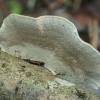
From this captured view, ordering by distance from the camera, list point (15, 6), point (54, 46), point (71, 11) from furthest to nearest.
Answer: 1. point (71, 11)
2. point (15, 6)
3. point (54, 46)

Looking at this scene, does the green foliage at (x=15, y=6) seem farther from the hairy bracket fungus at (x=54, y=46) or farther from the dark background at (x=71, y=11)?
the hairy bracket fungus at (x=54, y=46)

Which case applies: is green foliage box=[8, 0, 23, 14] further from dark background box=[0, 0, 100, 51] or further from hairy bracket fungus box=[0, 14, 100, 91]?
hairy bracket fungus box=[0, 14, 100, 91]

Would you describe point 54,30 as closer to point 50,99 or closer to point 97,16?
point 50,99

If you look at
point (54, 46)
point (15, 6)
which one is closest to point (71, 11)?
point (15, 6)

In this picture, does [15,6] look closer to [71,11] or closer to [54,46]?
[71,11]

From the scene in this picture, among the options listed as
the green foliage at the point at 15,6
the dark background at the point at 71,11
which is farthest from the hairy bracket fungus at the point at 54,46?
the green foliage at the point at 15,6
